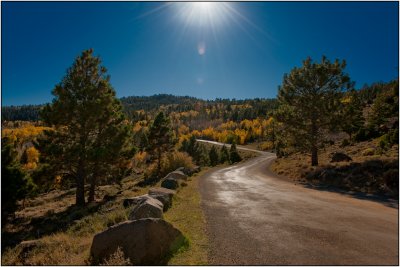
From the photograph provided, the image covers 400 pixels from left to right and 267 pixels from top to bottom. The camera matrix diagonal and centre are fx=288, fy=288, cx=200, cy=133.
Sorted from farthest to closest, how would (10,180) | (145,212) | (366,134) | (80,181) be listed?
(366,134), (80,181), (10,180), (145,212)

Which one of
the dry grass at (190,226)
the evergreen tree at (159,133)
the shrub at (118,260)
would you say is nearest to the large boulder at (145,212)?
the dry grass at (190,226)

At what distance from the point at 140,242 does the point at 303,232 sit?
5742 millimetres

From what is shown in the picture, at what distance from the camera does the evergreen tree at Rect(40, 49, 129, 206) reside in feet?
81.1

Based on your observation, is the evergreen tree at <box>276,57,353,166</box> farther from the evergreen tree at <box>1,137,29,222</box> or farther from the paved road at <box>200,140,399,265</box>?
the evergreen tree at <box>1,137,29,222</box>

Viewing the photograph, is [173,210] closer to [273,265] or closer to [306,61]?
[273,265]

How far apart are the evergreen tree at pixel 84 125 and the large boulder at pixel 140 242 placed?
1694 cm

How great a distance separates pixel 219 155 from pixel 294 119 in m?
55.1

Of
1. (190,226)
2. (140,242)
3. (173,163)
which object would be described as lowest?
(173,163)

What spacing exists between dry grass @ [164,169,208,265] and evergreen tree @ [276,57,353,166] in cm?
1536

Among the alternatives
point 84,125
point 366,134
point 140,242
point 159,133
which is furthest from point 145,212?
point 366,134

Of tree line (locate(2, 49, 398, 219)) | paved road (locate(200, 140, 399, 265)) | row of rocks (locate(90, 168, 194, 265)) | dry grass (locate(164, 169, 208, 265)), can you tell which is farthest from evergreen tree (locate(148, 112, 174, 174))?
row of rocks (locate(90, 168, 194, 265))

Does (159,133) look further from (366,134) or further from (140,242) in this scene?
(140,242)

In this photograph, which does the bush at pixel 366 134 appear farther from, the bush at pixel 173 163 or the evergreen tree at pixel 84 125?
the evergreen tree at pixel 84 125

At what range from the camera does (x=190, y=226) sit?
1188 cm
